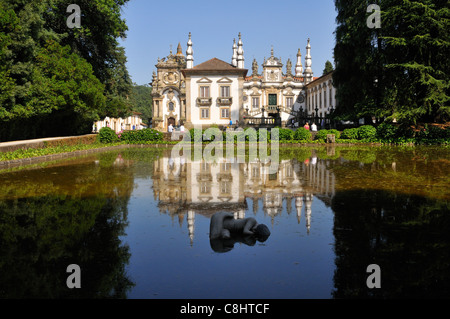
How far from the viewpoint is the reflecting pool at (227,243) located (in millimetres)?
3391

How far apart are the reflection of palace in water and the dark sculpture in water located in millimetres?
383

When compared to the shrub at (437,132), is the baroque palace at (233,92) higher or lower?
higher

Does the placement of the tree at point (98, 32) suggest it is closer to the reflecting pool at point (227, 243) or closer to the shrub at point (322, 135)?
the shrub at point (322, 135)

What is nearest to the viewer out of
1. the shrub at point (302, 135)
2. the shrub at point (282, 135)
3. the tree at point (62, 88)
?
the tree at point (62, 88)

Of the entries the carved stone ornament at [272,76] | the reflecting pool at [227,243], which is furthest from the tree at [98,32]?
the carved stone ornament at [272,76]

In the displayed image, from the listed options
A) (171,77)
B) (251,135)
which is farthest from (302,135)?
(171,77)

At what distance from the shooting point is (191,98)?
43.4 meters

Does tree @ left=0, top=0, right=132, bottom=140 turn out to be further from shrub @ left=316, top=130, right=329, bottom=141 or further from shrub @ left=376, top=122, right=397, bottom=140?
shrub @ left=376, top=122, right=397, bottom=140

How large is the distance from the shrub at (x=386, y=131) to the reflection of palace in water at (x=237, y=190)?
657 inches

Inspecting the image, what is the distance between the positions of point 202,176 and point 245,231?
591 centimetres

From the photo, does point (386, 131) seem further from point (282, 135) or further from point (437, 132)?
point (282, 135)

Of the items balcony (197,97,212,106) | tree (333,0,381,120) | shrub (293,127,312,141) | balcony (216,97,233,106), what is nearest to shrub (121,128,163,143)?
shrub (293,127,312,141)

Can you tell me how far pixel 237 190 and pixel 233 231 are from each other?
3392mm
